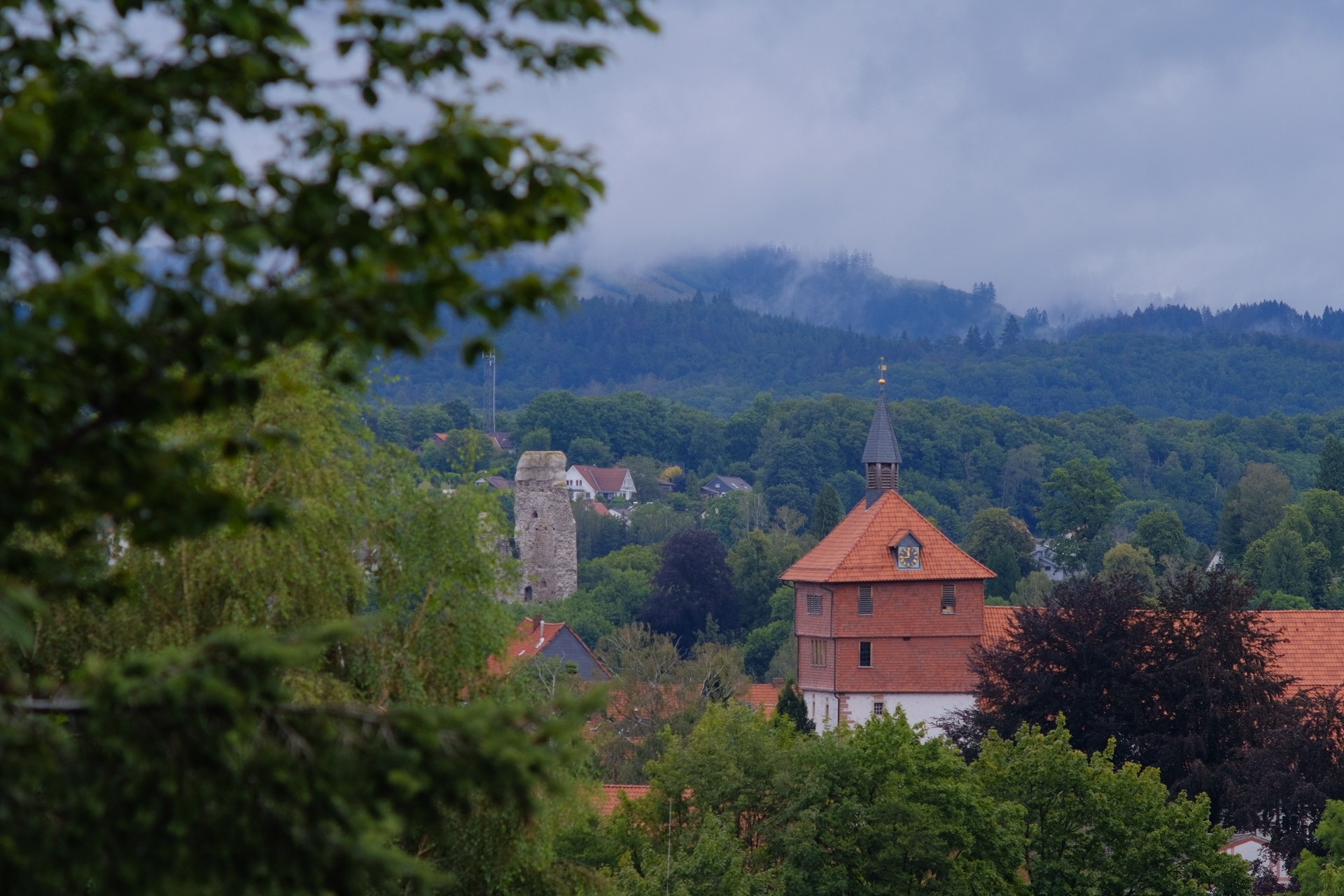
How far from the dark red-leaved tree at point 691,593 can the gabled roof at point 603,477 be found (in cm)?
6749

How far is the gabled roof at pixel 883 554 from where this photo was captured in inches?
2143

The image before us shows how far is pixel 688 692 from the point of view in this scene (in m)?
56.0

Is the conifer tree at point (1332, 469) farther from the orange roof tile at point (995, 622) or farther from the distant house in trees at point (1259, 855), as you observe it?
the distant house in trees at point (1259, 855)

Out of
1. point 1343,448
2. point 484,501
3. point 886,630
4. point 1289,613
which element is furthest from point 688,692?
point 1343,448

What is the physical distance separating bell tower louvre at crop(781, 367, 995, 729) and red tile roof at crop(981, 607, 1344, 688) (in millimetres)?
3375

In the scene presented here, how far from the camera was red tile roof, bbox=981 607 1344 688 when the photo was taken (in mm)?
46781

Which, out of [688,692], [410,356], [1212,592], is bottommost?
[688,692]

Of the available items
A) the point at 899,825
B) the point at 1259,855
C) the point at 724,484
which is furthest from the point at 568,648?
the point at 724,484

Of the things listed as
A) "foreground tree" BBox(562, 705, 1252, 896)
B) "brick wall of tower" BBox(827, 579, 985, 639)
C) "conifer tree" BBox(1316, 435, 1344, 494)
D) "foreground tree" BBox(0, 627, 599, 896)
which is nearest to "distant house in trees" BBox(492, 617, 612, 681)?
"brick wall of tower" BBox(827, 579, 985, 639)

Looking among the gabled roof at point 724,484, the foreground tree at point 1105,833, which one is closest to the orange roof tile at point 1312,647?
the foreground tree at point 1105,833

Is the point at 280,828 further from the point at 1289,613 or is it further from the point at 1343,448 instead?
the point at 1343,448

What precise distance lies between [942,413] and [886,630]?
120 metres

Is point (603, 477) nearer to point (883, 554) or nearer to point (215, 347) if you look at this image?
point (883, 554)

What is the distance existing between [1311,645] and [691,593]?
47819 millimetres
